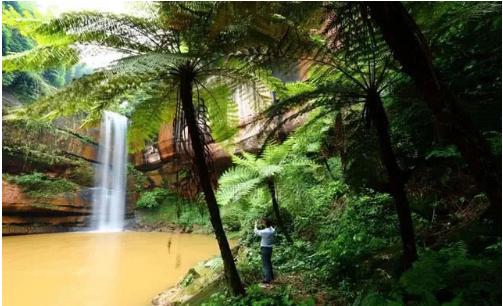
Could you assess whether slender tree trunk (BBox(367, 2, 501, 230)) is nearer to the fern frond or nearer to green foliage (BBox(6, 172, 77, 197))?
the fern frond

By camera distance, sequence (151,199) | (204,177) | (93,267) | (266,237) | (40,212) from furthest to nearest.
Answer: (151,199) → (40,212) → (93,267) → (266,237) → (204,177)

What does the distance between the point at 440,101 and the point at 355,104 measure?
1889mm

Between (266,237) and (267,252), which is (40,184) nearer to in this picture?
(266,237)

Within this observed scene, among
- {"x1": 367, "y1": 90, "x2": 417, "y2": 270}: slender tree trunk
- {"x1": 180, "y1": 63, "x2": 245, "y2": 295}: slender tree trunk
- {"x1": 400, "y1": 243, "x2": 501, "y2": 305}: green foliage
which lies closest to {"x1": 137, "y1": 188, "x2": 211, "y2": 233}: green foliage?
{"x1": 180, "y1": 63, "x2": 245, "y2": 295}: slender tree trunk

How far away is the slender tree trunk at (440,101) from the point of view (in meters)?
1.70

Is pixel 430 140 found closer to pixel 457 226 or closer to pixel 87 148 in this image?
pixel 457 226

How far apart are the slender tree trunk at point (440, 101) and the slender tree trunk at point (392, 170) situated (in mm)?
953

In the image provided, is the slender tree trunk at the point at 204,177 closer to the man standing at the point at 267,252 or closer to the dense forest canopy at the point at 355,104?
the dense forest canopy at the point at 355,104

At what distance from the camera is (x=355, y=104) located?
365cm

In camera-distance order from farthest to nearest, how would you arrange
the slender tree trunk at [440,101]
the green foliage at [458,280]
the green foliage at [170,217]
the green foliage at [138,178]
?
the green foliage at [138,178]
the green foliage at [170,217]
the green foliage at [458,280]
the slender tree trunk at [440,101]

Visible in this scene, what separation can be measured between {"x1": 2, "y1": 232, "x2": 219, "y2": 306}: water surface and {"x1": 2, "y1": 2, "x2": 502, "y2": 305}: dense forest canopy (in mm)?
1547

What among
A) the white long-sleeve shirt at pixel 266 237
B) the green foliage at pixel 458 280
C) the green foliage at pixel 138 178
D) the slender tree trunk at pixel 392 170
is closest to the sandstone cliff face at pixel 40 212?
the green foliage at pixel 138 178

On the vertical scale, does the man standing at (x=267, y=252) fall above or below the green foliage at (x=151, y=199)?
below

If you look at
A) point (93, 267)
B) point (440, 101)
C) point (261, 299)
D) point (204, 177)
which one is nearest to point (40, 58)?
point (204, 177)
